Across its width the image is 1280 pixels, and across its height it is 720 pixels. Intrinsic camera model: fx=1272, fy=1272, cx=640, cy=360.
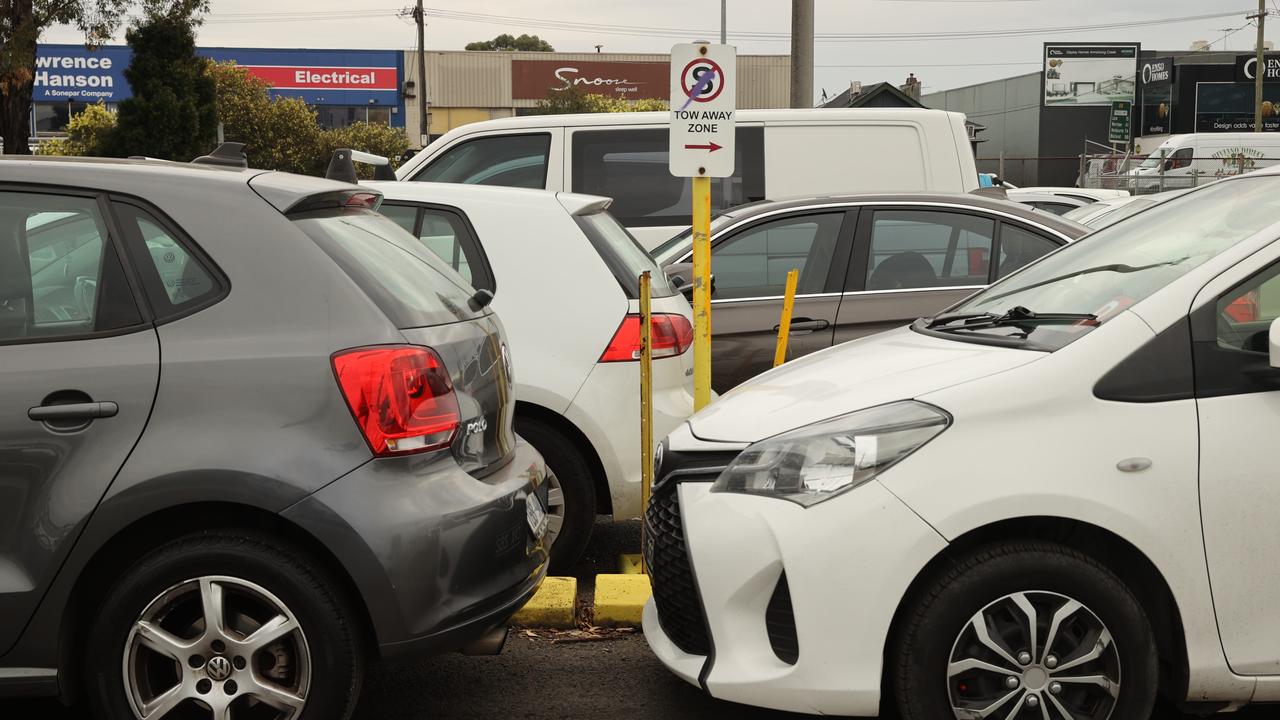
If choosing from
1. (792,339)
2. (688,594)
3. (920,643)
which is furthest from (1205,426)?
(792,339)

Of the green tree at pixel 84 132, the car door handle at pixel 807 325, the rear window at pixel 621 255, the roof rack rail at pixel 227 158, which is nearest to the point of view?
the roof rack rail at pixel 227 158

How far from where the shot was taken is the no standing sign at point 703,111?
582 centimetres

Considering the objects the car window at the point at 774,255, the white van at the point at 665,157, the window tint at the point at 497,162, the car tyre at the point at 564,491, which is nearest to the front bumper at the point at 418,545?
the car tyre at the point at 564,491

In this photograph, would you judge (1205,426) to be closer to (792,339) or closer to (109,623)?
(109,623)

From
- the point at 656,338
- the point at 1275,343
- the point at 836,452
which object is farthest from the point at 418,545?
the point at 656,338

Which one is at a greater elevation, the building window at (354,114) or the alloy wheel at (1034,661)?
the building window at (354,114)

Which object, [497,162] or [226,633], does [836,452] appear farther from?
[497,162]

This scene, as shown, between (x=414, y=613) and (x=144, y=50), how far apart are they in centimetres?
2917

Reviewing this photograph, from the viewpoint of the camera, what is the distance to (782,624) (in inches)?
129

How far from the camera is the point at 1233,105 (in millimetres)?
59312

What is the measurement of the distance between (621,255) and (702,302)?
1.36 ft

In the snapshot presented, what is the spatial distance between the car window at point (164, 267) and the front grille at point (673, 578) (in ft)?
4.52

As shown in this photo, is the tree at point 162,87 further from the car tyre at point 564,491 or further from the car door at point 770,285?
the car tyre at point 564,491

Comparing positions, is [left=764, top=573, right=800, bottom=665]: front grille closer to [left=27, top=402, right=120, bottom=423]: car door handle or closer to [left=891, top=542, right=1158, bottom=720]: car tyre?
[left=891, top=542, right=1158, bottom=720]: car tyre
